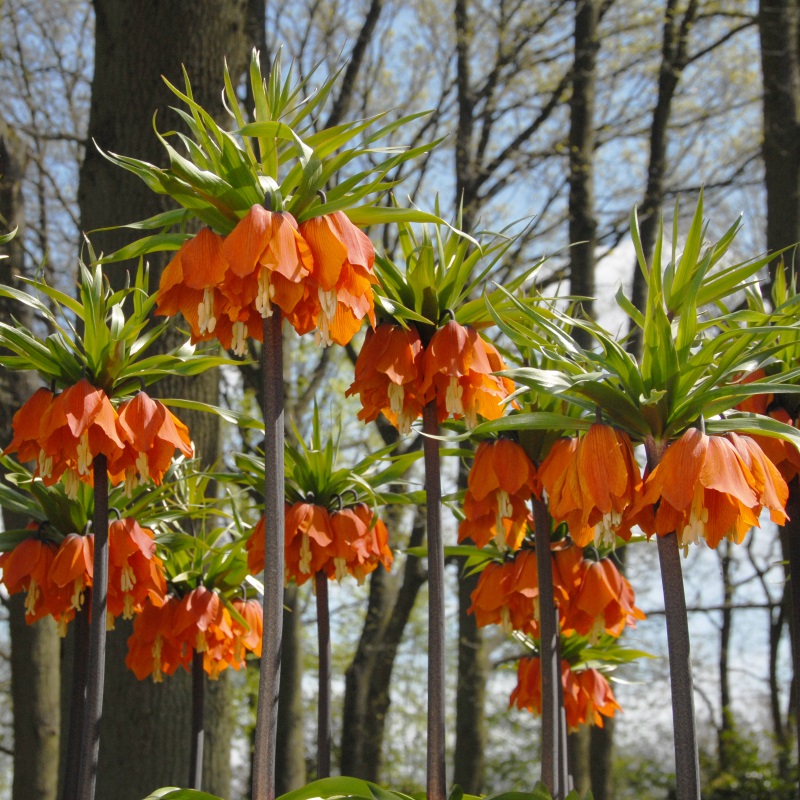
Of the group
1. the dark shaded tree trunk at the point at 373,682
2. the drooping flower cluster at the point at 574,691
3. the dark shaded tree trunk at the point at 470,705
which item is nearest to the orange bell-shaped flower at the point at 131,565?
the drooping flower cluster at the point at 574,691

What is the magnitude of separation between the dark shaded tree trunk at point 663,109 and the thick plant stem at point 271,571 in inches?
275

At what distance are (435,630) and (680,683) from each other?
1.72ft

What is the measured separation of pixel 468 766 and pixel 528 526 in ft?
16.1

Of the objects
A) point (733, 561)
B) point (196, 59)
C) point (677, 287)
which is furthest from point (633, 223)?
point (733, 561)

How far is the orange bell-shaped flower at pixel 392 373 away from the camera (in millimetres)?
2102

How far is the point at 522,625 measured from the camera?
2701 mm

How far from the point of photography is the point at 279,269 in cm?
177

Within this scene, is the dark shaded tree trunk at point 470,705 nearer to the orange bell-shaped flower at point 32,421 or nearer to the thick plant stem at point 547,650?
the thick plant stem at point 547,650

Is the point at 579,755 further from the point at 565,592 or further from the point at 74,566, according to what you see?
the point at 74,566

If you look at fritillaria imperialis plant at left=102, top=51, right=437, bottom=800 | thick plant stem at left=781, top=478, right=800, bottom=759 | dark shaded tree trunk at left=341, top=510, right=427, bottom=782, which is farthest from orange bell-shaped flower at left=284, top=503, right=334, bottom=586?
dark shaded tree trunk at left=341, top=510, right=427, bottom=782

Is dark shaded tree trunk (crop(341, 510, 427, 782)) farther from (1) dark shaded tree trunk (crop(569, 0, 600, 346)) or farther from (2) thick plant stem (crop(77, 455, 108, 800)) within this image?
(2) thick plant stem (crop(77, 455, 108, 800))

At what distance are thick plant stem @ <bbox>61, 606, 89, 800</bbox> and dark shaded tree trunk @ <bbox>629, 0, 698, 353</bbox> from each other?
22.4ft

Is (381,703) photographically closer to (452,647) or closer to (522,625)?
(522,625)

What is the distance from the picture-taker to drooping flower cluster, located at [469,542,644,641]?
250 centimetres
